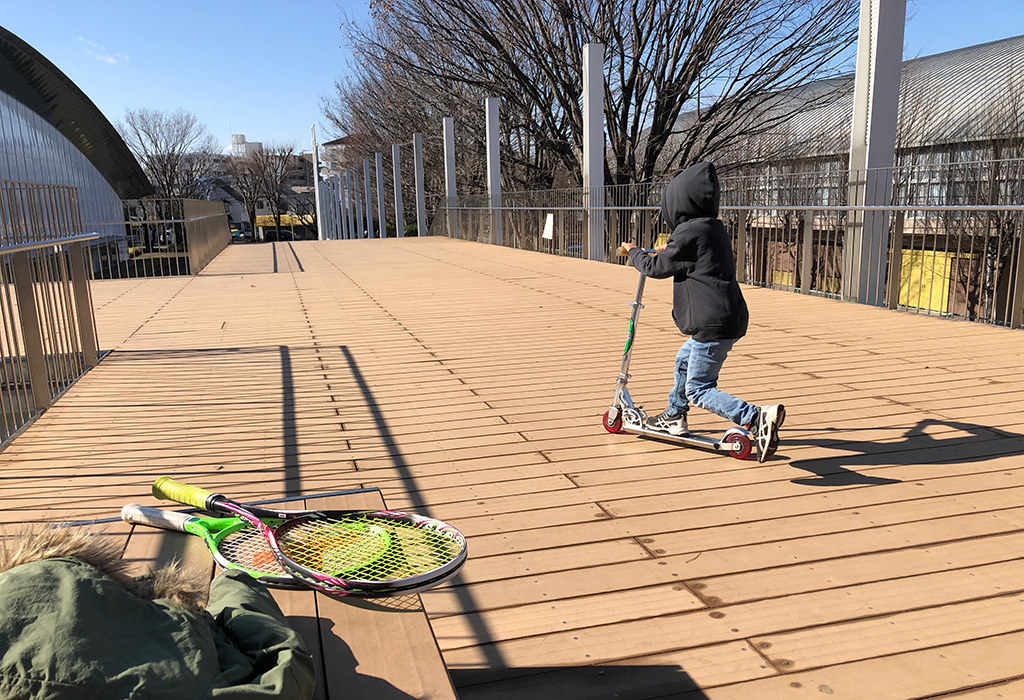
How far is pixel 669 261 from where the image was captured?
3947 millimetres

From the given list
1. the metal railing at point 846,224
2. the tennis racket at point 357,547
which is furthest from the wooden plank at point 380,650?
the metal railing at point 846,224

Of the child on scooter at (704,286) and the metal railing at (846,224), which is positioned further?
the metal railing at (846,224)

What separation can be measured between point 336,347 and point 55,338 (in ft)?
7.55

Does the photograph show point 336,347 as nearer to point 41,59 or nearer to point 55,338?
point 55,338

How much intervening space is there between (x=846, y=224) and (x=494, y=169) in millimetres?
16191

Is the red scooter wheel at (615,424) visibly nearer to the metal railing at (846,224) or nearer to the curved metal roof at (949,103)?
the metal railing at (846,224)

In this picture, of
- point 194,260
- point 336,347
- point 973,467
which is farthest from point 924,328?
point 194,260

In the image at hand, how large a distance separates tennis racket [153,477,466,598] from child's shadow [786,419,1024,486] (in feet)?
7.14

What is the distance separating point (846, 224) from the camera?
32.1 ft

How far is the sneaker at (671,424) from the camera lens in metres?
4.15

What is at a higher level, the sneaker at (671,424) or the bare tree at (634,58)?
the bare tree at (634,58)

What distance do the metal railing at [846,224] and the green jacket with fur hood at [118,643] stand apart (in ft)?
25.1

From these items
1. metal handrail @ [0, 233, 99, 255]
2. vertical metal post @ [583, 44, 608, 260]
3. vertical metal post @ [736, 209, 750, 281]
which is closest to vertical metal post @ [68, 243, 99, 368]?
metal handrail @ [0, 233, 99, 255]

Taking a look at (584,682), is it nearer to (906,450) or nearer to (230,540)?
(230,540)
